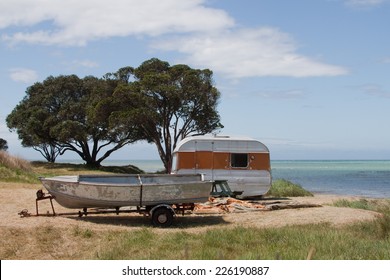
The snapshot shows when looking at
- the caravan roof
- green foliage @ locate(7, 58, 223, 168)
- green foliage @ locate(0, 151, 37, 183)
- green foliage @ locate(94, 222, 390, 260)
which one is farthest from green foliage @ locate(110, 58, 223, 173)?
green foliage @ locate(94, 222, 390, 260)

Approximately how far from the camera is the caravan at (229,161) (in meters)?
20.9


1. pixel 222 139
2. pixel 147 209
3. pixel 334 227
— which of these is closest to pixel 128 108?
pixel 222 139

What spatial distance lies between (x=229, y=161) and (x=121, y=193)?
731 cm

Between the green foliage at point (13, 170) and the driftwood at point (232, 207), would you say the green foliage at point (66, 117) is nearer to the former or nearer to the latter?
the green foliage at point (13, 170)

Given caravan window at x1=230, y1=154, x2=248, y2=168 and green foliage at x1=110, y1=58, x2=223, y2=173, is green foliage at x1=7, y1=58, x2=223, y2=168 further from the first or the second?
caravan window at x1=230, y1=154, x2=248, y2=168

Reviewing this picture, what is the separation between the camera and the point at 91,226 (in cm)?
1373

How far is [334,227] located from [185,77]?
1113 inches

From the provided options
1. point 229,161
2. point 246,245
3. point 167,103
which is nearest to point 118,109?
point 167,103

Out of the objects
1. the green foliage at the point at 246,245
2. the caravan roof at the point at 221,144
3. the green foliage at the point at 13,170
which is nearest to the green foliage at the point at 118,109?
the green foliage at the point at 13,170

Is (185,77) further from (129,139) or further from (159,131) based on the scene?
(129,139)

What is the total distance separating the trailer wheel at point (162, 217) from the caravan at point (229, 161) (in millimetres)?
6319

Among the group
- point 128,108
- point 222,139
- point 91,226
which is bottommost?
point 91,226

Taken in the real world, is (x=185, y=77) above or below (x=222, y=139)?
above

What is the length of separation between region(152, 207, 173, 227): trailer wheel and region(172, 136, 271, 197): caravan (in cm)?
632
